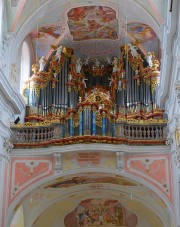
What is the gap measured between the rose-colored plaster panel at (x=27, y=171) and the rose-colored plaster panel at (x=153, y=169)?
2289 mm

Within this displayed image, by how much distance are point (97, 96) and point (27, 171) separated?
3179 millimetres

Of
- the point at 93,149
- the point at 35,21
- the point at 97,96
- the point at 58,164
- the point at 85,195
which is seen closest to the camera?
the point at 93,149

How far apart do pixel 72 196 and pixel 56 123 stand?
121 inches

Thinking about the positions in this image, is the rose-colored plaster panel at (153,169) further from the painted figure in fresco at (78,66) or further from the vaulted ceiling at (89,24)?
the painted figure in fresco at (78,66)

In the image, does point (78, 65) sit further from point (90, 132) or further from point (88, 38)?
point (90, 132)

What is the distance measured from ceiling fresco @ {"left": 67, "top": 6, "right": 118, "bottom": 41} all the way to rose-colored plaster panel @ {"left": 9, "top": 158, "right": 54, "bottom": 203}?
4981 millimetres

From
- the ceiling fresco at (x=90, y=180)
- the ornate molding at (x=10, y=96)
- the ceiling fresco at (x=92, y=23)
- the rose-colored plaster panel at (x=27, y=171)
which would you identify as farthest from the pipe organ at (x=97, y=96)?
the ceiling fresco at (x=90, y=180)

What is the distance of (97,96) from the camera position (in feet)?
50.5

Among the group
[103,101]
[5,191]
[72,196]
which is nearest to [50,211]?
[72,196]

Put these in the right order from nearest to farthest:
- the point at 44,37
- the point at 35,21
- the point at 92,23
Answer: the point at 35,21, the point at 92,23, the point at 44,37

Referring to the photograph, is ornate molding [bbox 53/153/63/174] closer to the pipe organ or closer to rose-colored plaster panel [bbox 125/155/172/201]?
the pipe organ

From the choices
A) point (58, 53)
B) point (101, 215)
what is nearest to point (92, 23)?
point (58, 53)

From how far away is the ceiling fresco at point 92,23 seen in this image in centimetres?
1609

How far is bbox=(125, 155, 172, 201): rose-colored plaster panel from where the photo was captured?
13851 millimetres
